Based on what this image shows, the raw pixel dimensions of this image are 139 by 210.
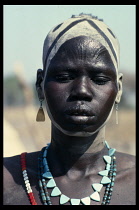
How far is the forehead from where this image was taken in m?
3.57

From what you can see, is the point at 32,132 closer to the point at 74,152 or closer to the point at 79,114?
the point at 74,152

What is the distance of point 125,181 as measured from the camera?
3.99 m

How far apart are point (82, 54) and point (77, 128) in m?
0.55

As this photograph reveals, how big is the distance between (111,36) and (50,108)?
0.76 m

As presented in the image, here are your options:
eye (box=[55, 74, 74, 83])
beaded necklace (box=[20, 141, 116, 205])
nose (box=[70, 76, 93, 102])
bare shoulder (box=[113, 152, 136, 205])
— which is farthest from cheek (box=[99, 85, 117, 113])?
bare shoulder (box=[113, 152, 136, 205])

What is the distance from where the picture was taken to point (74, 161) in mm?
3896

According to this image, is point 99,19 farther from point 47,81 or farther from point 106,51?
point 47,81

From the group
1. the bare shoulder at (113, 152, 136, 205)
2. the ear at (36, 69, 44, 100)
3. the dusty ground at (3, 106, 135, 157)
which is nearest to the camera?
the bare shoulder at (113, 152, 136, 205)

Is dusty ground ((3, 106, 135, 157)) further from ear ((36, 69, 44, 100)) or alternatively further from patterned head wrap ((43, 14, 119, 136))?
patterned head wrap ((43, 14, 119, 136))

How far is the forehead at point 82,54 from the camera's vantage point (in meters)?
3.57

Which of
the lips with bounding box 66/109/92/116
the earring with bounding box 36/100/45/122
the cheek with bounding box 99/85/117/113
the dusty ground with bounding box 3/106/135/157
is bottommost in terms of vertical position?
the dusty ground with bounding box 3/106/135/157

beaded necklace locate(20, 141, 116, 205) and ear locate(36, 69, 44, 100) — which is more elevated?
ear locate(36, 69, 44, 100)
